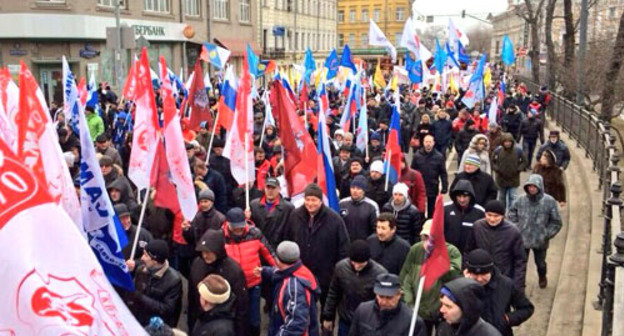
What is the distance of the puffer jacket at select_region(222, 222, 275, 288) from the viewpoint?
19.5ft

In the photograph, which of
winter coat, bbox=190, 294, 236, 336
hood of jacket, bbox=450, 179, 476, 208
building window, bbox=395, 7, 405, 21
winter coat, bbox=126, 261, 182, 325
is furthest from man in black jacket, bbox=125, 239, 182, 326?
building window, bbox=395, 7, 405, 21

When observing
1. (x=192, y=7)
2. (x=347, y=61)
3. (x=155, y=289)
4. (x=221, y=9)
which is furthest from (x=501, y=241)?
(x=221, y=9)

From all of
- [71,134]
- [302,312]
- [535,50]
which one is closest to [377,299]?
[302,312]

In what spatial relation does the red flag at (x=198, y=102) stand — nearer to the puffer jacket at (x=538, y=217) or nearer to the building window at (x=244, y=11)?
the puffer jacket at (x=538, y=217)

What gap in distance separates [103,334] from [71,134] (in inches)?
347

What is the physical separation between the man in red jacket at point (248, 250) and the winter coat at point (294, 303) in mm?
798

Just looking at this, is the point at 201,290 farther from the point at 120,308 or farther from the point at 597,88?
the point at 597,88

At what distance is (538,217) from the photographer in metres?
7.38

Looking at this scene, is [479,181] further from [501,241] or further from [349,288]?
[349,288]

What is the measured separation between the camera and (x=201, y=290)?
4.65 m

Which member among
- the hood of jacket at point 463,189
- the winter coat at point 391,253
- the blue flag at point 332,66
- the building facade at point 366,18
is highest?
the building facade at point 366,18

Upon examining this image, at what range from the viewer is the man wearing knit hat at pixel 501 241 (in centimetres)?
615

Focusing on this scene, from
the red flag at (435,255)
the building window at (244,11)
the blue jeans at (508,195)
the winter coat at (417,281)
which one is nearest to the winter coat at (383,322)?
the red flag at (435,255)

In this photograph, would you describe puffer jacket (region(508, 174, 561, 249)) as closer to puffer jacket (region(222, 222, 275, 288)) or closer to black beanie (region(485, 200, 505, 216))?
black beanie (region(485, 200, 505, 216))
